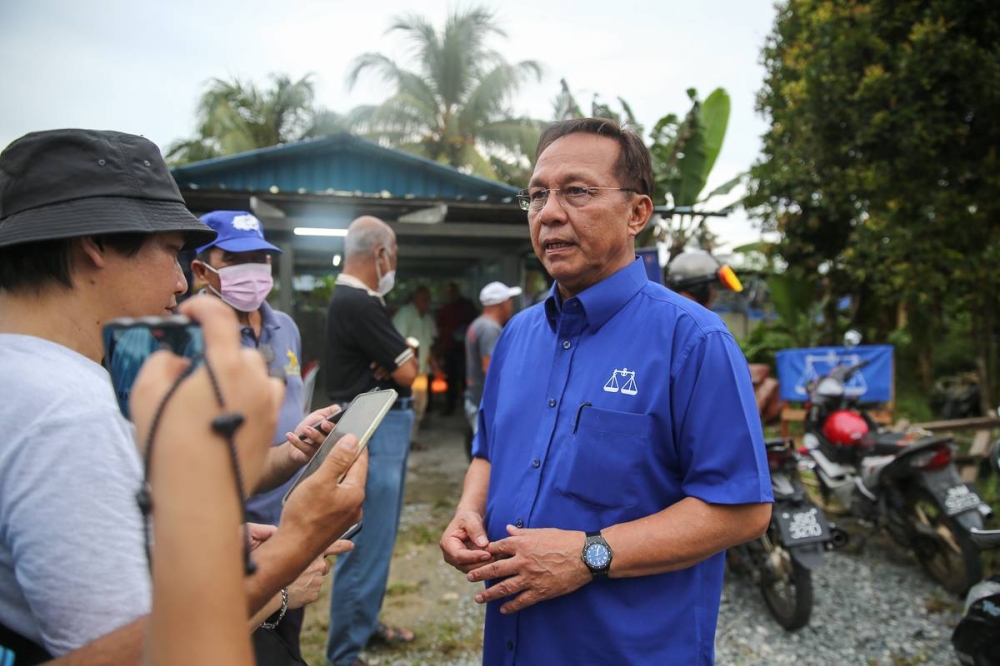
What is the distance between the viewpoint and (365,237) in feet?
11.8

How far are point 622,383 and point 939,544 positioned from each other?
3.99 meters

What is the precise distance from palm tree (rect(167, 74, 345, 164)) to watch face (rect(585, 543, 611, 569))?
68.8 ft

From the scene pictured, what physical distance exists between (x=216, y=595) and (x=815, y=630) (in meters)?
4.29

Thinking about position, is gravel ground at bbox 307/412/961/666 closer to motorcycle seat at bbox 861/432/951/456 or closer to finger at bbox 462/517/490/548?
motorcycle seat at bbox 861/432/951/456

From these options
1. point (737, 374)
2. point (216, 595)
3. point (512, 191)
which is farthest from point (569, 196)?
point (512, 191)

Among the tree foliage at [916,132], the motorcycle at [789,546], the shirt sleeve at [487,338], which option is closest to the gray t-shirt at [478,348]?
the shirt sleeve at [487,338]

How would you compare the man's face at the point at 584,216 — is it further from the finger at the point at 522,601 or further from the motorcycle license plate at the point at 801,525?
the motorcycle license plate at the point at 801,525

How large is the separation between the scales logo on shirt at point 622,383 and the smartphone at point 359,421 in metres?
0.58

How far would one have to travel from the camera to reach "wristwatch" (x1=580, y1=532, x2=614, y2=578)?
60.4 inches

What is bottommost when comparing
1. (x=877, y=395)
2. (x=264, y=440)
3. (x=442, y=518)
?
(x=442, y=518)

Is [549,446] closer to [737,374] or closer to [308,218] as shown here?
[737,374]

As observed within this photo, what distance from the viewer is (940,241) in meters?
7.38

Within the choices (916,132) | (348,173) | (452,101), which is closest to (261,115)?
(452,101)

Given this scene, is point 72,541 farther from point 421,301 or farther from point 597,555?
point 421,301
